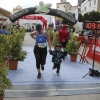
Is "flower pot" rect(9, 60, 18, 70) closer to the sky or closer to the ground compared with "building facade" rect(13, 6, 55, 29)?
closer to the ground

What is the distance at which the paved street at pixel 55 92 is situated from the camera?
4557 millimetres

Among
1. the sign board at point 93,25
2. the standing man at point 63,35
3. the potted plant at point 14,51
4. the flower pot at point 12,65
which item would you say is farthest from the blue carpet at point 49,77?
the standing man at point 63,35

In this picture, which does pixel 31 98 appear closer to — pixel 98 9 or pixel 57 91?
pixel 57 91

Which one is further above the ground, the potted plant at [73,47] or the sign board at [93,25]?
the sign board at [93,25]

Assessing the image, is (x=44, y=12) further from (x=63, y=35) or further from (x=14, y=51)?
(x=14, y=51)

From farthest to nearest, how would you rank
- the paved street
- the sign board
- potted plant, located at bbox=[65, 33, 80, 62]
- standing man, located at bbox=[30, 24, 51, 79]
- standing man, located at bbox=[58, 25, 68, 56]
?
standing man, located at bbox=[58, 25, 68, 56], potted plant, located at bbox=[65, 33, 80, 62], the sign board, standing man, located at bbox=[30, 24, 51, 79], the paved street

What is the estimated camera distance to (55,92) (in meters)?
4.88

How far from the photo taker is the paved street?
4.56 metres

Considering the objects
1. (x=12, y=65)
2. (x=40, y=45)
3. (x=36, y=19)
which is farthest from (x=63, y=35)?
(x=36, y=19)

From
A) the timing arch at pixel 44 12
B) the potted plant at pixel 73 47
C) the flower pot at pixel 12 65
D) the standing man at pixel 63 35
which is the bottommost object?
the flower pot at pixel 12 65

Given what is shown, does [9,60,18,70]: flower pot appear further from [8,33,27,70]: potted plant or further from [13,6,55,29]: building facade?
[13,6,55,29]: building facade

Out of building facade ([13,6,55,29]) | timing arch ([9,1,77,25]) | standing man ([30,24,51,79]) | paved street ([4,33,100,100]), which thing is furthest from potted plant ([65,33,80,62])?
building facade ([13,6,55,29])

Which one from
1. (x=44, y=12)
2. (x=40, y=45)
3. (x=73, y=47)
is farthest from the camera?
(x=44, y=12)

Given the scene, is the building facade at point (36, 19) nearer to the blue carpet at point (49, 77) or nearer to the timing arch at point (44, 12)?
the timing arch at point (44, 12)
